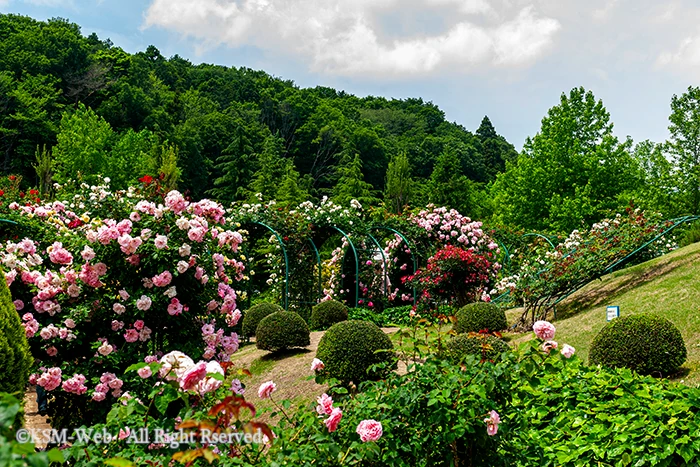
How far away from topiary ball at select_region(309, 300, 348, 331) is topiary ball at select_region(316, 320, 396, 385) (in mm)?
4589

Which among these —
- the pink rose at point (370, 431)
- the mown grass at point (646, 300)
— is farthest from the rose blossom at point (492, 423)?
the mown grass at point (646, 300)

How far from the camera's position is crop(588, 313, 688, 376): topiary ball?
5605 mm

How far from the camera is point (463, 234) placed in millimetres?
13195

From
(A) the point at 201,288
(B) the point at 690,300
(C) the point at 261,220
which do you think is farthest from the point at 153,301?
(C) the point at 261,220

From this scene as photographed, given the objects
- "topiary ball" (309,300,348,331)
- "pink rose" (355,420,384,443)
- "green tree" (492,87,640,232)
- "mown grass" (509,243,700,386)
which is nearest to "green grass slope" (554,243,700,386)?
"mown grass" (509,243,700,386)

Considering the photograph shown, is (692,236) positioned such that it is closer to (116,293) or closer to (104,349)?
(116,293)

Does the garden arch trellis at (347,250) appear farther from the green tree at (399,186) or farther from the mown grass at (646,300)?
the green tree at (399,186)

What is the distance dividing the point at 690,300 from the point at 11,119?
32590 mm

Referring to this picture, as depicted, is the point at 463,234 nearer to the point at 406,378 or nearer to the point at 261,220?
the point at 261,220

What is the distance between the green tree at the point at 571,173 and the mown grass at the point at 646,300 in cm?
1155

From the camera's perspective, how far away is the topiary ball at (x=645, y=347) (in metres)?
5.61

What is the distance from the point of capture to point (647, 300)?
8.31 meters

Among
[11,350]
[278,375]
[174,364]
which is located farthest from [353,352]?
[174,364]

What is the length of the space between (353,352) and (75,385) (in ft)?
10.6
